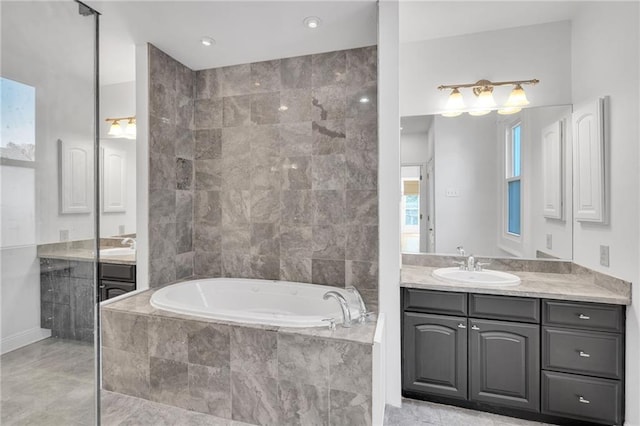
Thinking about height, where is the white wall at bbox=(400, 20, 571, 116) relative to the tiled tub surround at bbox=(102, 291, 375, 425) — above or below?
above

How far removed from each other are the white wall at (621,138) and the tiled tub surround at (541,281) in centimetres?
8

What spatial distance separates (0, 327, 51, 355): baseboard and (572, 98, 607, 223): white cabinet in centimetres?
297

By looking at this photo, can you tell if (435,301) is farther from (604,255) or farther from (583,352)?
(604,255)

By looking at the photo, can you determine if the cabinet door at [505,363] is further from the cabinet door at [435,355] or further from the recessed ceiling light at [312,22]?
the recessed ceiling light at [312,22]

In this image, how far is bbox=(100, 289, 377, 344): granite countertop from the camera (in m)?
1.78

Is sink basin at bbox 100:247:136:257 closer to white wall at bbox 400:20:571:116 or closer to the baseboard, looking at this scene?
the baseboard

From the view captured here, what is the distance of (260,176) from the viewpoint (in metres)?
2.99

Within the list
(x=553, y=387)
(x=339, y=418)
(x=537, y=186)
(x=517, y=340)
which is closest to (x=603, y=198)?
(x=537, y=186)

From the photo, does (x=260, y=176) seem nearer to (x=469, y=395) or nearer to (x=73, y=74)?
(x=73, y=74)

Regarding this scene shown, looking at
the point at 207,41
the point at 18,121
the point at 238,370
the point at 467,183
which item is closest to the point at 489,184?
the point at 467,183

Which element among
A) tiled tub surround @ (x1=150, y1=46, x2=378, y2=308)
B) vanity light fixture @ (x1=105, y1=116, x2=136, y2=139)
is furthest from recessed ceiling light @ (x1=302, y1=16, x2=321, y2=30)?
vanity light fixture @ (x1=105, y1=116, x2=136, y2=139)


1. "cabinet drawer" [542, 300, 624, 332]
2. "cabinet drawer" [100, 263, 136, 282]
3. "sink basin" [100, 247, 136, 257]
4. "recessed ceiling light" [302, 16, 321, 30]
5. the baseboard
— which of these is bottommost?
"cabinet drawer" [542, 300, 624, 332]

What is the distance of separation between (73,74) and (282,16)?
1461 millimetres

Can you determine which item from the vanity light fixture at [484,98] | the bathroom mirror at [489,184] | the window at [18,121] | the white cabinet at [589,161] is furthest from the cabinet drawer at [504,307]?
the window at [18,121]
